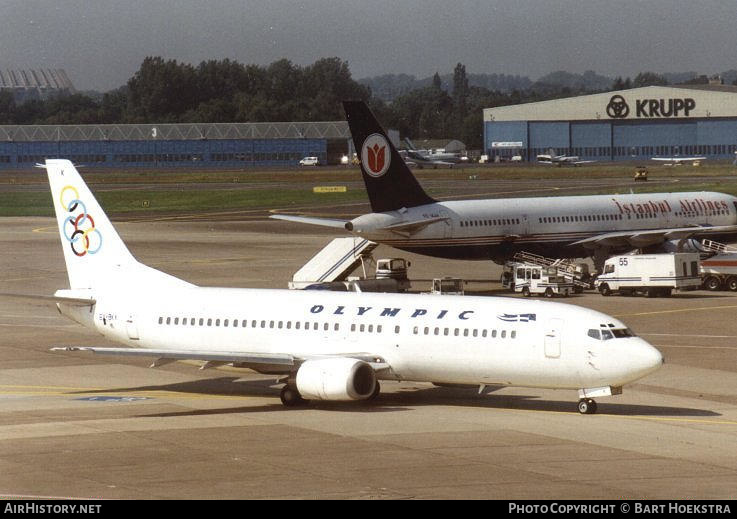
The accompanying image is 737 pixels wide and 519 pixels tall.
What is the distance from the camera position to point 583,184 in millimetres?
174375

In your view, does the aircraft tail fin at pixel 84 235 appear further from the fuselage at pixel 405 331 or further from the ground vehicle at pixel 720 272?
the ground vehicle at pixel 720 272

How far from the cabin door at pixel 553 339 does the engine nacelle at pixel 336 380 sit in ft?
18.9

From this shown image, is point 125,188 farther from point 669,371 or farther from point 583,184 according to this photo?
point 669,371

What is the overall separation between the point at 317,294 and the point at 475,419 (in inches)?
328

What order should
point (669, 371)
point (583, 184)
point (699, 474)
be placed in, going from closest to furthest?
point (699, 474) < point (669, 371) < point (583, 184)

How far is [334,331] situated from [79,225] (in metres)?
11.9

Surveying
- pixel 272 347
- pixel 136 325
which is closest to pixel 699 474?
pixel 272 347

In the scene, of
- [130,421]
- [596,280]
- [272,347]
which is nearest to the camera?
[130,421]

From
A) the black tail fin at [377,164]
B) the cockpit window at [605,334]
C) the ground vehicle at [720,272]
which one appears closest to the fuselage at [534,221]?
the black tail fin at [377,164]

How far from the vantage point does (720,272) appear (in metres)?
79.8

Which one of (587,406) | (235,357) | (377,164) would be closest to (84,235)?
(235,357)

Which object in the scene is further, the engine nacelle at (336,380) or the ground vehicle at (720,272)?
the ground vehicle at (720,272)

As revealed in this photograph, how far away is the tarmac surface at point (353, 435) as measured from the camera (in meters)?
31.2

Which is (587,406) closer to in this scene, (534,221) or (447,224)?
(447,224)
